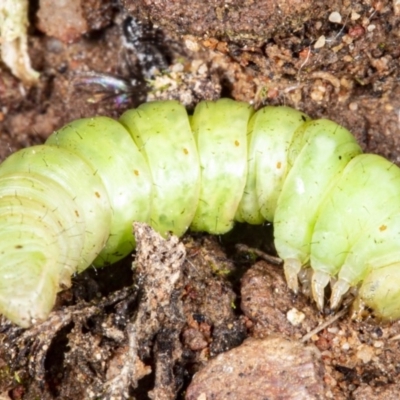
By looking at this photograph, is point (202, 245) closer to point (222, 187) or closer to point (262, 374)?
point (222, 187)

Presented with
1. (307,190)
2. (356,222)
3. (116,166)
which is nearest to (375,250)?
(356,222)

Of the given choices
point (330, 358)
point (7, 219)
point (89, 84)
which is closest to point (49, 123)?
point (89, 84)

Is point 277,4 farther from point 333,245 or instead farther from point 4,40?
point 4,40

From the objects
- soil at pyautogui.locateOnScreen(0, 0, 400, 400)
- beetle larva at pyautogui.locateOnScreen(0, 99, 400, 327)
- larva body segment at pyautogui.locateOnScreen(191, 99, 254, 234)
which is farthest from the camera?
larva body segment at pyautogui.locateOnScreen(191, 99, 254, 234)

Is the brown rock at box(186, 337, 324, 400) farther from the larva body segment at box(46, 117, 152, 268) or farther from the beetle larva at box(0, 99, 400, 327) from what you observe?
the larva body segment at box(46, 117, 152, 268)

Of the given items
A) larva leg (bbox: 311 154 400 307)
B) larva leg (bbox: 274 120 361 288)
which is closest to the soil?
larva leg (bbox: 274 120 361 288)

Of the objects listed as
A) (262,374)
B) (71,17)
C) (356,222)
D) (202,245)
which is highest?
(71,17)

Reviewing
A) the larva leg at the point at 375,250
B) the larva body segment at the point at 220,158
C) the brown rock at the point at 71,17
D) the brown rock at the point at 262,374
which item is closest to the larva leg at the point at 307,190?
the larva leg at the point at 375,250
